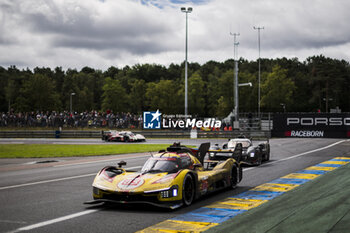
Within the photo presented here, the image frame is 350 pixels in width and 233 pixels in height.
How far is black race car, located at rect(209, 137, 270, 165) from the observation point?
52.3ft

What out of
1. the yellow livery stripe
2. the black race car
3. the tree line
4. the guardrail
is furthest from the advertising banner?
the yellow livery stripe

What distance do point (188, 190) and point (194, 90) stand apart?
3443 inches

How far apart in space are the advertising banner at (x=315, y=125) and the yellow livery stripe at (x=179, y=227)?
1503 inches

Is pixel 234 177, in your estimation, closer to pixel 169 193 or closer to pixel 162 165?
pixel 162 165

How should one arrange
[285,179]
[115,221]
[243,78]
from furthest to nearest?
[243,78] < [285,179] < [115,221]

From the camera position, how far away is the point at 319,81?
4385 inches

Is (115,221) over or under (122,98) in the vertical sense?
under

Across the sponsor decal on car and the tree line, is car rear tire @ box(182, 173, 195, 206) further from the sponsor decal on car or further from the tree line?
the tree line

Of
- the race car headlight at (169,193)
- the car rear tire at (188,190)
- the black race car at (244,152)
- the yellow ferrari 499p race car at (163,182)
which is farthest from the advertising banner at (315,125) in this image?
the race car headlight at (169,193)

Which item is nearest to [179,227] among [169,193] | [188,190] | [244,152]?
[169,193]

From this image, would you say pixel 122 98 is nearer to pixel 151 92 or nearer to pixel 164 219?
pixel 151 92

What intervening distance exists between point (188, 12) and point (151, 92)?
5149 centimetres

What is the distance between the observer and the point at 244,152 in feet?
59.4

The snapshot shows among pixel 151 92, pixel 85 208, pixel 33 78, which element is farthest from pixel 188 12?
pixel 33 78
